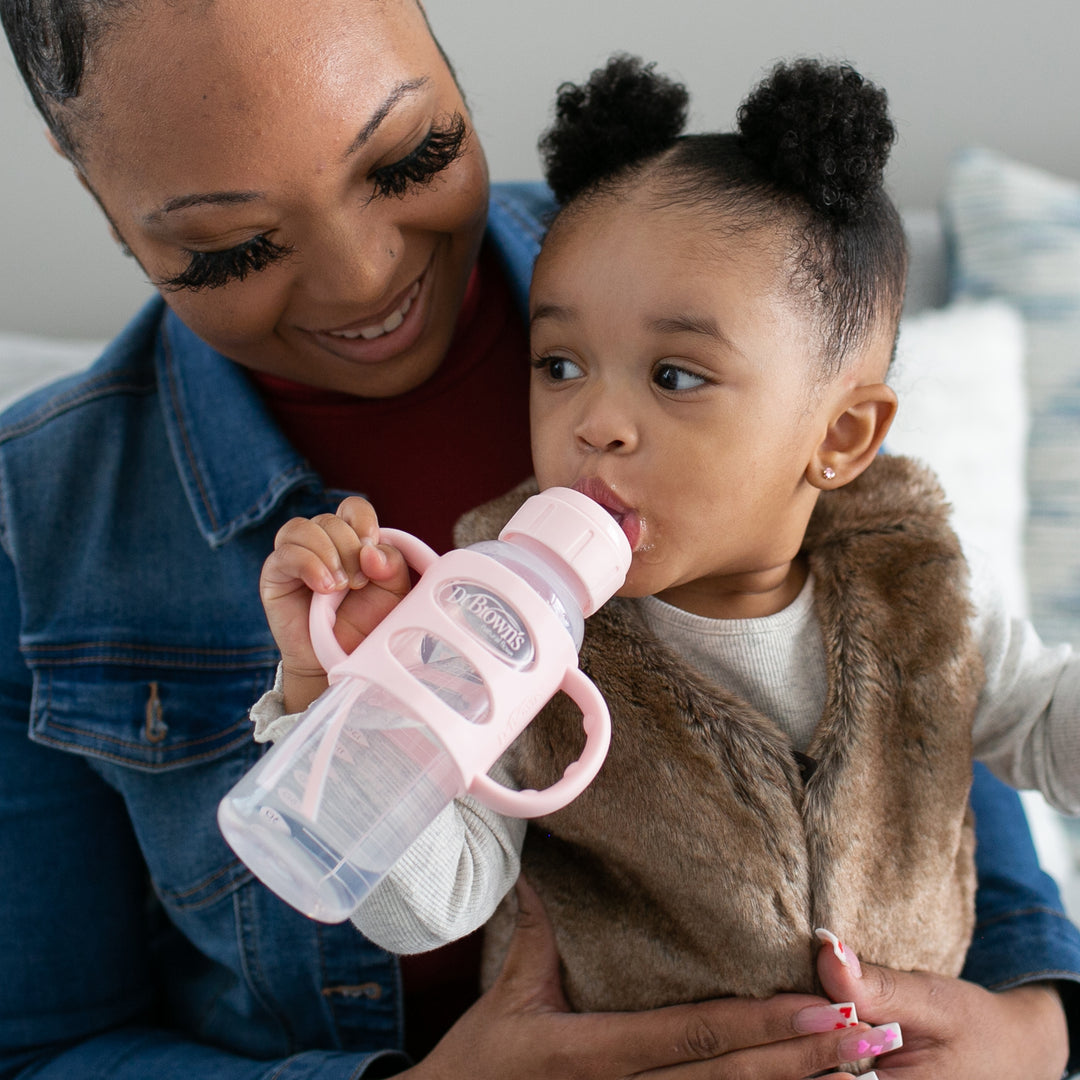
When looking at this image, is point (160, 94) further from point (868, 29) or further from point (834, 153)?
point (868, 29)

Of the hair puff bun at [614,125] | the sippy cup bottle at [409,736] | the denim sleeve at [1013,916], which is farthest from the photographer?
the denim sleeve at [1013,916]

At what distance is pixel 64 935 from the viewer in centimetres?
122

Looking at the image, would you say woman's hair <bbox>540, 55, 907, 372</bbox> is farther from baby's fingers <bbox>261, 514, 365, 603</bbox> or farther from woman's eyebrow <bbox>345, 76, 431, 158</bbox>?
baby's fingers <bbox>261, 514, 365, 603</bbox>

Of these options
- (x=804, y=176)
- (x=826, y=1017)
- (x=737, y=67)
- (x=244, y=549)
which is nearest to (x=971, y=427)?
(x=804, y=176)

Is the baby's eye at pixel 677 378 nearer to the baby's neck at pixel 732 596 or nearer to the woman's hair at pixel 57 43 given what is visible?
the baby's neck at pixel 732 596

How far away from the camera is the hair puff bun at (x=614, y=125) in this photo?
104 cm

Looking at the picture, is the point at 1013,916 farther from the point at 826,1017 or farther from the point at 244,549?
the point at 244,549

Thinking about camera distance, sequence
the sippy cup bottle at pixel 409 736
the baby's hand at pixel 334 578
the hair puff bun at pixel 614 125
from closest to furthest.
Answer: the sippy cup bottle at pixel 409 736
the baby's hand at pixel 334 578
the hair puff bun at pixel 614 125

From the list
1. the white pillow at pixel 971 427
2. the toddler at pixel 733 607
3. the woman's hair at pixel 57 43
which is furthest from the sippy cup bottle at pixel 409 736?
the white pillow at pixel 971 427

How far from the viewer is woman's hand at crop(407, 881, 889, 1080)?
92 centimetres

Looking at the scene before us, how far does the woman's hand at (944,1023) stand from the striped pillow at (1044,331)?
31.9 inches

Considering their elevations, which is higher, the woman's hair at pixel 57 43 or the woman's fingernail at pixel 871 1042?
the woman's hair at pixel 57 43

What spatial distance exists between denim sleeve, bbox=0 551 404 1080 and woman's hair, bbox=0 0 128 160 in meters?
0.56

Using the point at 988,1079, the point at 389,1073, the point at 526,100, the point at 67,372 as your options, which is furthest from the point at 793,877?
the point at 526,100
